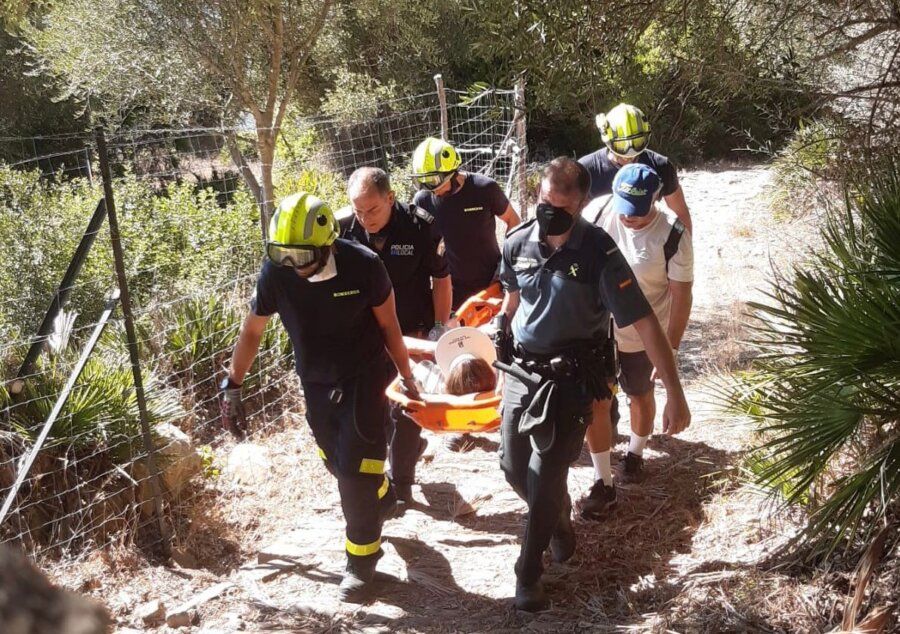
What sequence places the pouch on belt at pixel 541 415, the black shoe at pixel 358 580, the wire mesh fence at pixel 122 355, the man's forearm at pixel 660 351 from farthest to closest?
the wire mesh fence at pixel 122 355 → the black shoe at pixel 358 580 → the pouch on belt at pixel 541 415 → the man's forearm at pixel 660 351

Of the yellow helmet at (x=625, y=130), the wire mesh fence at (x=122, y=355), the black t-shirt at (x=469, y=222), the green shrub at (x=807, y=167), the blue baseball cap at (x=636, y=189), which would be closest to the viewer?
the blue baseball cap at (x=636, y=189)

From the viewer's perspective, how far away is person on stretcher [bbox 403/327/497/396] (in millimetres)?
4484

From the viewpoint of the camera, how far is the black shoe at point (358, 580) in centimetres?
440

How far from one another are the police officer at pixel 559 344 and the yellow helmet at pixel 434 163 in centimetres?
155

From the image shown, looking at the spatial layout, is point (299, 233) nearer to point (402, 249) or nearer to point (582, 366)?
point (402, 249)

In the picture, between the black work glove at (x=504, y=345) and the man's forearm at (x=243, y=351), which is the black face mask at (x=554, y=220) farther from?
the man's forearm at (x=243, y=351)

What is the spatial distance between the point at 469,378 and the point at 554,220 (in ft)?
3.29

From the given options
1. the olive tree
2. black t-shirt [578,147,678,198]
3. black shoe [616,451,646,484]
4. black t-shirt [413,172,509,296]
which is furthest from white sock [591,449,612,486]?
the olive tree

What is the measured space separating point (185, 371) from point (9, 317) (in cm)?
282

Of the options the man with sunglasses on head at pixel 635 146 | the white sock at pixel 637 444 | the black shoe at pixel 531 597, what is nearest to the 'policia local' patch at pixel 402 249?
the man with sunglasses on head at pixel 635 146

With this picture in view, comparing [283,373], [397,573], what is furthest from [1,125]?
[397,573]

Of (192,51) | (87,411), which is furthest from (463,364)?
(192,51)

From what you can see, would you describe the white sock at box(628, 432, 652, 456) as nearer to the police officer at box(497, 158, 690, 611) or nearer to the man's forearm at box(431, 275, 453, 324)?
the police officer at box(497, 158, 690, 611)

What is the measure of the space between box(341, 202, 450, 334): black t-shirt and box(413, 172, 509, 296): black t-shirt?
440mm
